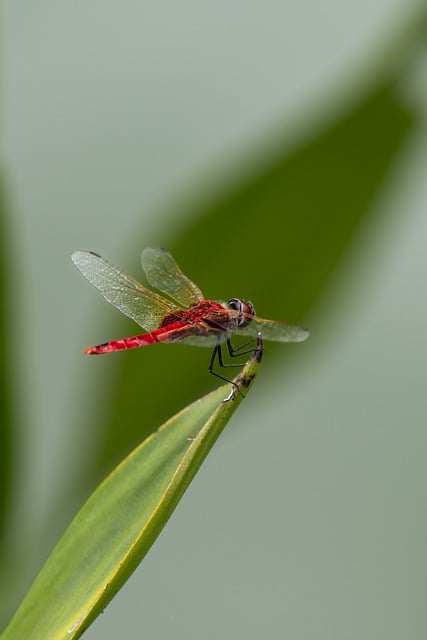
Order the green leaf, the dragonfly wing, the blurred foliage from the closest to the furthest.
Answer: the green leaf, the dragonfly wing, the blurred foliage

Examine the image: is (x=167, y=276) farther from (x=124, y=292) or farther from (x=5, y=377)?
(x=5, y=377)

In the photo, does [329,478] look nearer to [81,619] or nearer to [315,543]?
[315,543]

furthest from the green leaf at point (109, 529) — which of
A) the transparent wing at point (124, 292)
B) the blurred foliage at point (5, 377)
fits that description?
the blurred foliage at point (5, 377)

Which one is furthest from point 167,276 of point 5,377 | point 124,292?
point 5,377

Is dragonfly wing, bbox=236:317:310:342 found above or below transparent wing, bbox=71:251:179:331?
above

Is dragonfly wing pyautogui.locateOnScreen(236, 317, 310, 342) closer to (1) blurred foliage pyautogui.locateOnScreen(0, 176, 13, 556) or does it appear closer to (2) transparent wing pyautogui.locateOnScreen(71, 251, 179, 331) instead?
(2) transparent wing pyautogui.locateOnScreen(71, 251, 179, 331)

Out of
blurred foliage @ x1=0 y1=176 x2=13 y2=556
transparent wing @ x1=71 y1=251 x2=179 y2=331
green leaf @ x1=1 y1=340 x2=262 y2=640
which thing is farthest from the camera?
blurred foliage @ x1=0 y1=176 x2=13 y2=556

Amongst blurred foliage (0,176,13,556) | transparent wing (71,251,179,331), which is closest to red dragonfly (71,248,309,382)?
transparent wing (71,251,179,331)
